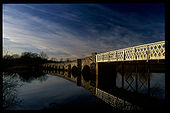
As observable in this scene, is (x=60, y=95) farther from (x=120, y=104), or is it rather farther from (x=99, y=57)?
(x=99, y=57)

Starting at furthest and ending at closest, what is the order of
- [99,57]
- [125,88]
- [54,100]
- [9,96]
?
[99,57]
[125,88]
[54,100]
[9,96]

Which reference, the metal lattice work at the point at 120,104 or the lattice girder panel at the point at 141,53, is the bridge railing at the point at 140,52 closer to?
the lattice girder panel at the point at 141,53

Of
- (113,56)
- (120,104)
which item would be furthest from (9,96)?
(113,56)

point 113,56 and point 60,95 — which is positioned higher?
point 113,56

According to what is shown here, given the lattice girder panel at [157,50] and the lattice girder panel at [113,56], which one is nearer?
the lattice girder panel at [157,50]

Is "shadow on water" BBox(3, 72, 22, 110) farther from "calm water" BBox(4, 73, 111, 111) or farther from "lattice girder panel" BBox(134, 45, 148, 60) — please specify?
"lattice girder panel" BBox(134, 45, 148, 60)

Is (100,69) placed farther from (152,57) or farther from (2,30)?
(2,30)

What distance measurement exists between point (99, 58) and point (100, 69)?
6.37 ft

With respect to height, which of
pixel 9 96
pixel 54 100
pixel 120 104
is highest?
pixel 9 96

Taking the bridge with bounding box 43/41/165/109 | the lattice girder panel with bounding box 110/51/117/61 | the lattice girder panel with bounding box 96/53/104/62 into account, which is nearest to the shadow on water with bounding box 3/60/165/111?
the bridge with bounding box 43/41/165/109

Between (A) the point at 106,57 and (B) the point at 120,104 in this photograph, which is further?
(A) the point at 106,57

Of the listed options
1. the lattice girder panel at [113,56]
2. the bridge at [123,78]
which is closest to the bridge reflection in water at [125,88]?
the bridge at [123,78]

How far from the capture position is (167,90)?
2711 millimetres

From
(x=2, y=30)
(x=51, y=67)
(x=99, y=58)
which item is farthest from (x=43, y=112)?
(x=51, y=67)
